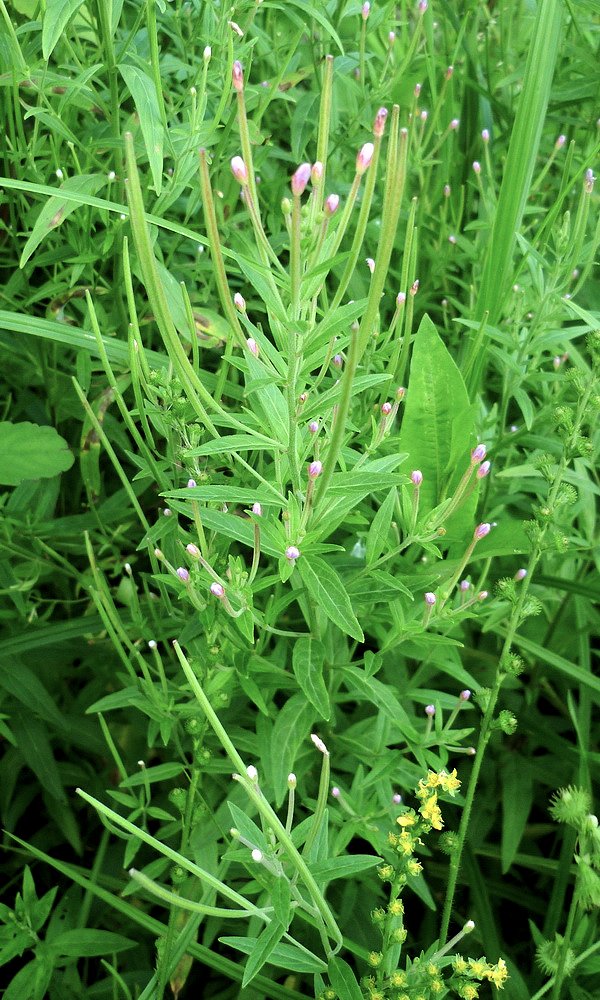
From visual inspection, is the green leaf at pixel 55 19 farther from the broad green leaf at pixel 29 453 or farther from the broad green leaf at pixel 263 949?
the broad green leaf at pixel 263 949

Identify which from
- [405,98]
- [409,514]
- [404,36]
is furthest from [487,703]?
[404,36]

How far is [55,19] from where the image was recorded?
0.99 m

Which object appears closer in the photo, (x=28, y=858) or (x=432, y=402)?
(x=432, y=402)

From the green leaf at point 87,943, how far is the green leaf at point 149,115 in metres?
0.97

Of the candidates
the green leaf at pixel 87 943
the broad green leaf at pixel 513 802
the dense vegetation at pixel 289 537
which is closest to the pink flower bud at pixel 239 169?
the dense vegetation at pixel 289 537

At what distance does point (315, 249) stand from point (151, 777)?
70 centimetres

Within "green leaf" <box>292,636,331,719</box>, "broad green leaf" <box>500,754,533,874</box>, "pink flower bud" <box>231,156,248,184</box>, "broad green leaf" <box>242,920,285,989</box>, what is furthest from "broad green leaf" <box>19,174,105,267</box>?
"broad green leaf" <box>500,754,533,874</box>

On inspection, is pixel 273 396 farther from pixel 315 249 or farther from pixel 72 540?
pixel 72 540

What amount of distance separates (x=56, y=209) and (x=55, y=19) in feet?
0.71

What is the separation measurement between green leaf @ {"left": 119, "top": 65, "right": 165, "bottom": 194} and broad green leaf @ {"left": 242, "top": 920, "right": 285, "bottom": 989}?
0.83 meters

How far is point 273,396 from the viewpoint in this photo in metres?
0.90

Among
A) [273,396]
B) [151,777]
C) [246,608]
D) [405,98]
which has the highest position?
[405,98]

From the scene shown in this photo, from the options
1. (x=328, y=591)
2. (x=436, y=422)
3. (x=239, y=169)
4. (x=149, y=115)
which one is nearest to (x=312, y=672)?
(x=328, y=591)

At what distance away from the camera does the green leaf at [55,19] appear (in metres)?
0.97
